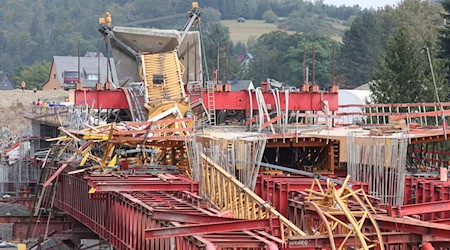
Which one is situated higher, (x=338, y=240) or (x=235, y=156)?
(x=235, y=156)

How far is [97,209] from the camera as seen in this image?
38562 millimetres

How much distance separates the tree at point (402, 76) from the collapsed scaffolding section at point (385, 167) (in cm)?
3543

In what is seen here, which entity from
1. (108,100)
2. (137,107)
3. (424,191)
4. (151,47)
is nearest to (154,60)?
(151,47)

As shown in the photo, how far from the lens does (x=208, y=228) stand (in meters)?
24.3

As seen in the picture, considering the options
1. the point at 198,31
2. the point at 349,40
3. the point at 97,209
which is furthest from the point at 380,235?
the point at 349,40

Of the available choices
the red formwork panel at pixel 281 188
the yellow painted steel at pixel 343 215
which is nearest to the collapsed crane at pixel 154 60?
the red formwork panel at pixel 281 188

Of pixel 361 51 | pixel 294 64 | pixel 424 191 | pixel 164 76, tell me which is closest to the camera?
pixel 424 191

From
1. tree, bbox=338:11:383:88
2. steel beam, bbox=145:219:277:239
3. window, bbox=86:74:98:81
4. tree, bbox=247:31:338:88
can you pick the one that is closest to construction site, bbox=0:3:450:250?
steel beam, bbox=145:219:277:239

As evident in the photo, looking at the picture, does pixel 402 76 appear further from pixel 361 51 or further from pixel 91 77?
pixel 91 77

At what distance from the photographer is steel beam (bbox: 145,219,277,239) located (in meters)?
24.0

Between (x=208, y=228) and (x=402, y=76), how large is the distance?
51831 millimetres

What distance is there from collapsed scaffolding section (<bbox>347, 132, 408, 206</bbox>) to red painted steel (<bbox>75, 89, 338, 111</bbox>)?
17.4 metres

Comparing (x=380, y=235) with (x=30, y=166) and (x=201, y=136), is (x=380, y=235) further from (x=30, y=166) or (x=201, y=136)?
(x=30, y=166)

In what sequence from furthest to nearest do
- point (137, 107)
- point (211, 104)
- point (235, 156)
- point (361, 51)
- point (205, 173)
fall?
point (361, 51)
point (211, 104)
point (137, 107)
point (235, 156)
point (205, 173)
